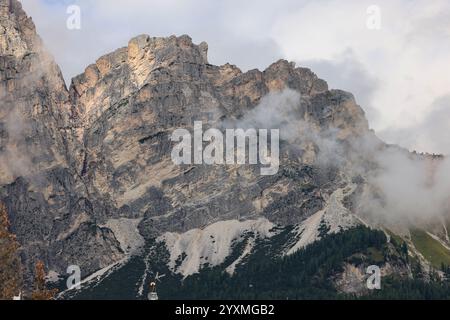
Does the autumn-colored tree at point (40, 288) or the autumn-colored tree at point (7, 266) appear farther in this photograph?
the autumn-colored tree at point (7, 266)

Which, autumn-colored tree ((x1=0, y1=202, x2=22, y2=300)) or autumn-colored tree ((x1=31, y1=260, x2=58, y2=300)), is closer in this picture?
autumn-colored tree ((x1=31, y1=260, x2=58, y2=300))

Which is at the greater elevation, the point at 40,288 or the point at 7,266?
the point at 7,266

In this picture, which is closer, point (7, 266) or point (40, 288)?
point (7, 266)
